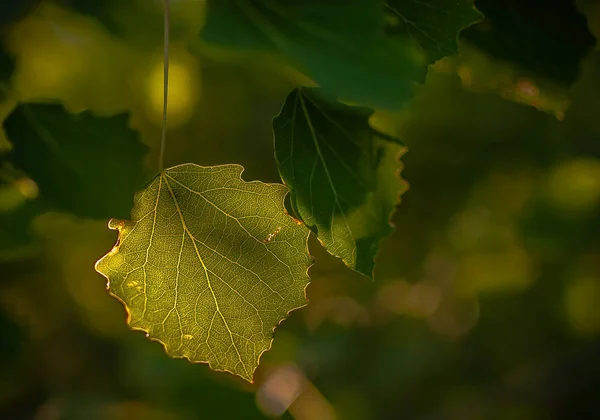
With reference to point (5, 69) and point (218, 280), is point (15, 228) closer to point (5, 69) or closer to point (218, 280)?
point (5, 69)

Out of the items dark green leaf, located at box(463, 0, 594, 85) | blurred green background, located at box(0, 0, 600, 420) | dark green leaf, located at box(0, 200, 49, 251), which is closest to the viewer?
dark green leaf, located at box(463, 0, 594, 85)

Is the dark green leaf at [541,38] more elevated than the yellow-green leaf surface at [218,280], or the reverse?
the dark green leaf at [541,38]

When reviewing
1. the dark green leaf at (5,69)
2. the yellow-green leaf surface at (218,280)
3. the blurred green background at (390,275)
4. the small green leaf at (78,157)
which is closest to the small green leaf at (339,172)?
the yellow-green leaf surface at (218,280)

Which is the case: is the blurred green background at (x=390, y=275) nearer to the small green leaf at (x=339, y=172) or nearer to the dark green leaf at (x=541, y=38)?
the dark green leaf at (x=541, y=38)

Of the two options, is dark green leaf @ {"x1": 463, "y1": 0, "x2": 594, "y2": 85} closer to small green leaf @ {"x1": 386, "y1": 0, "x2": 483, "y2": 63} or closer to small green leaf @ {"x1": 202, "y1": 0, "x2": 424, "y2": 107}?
small green leaf @ {"x1": 386, "y1": 0, "x2": 483, "y2": 63}

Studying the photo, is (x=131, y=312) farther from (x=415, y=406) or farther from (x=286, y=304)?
(x=415, y=406)

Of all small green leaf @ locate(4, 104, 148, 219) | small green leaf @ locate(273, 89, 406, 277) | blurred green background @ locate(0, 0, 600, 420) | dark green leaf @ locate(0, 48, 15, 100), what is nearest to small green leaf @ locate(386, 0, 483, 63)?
small green leaf @ locate(273, 89, 406, 277)
